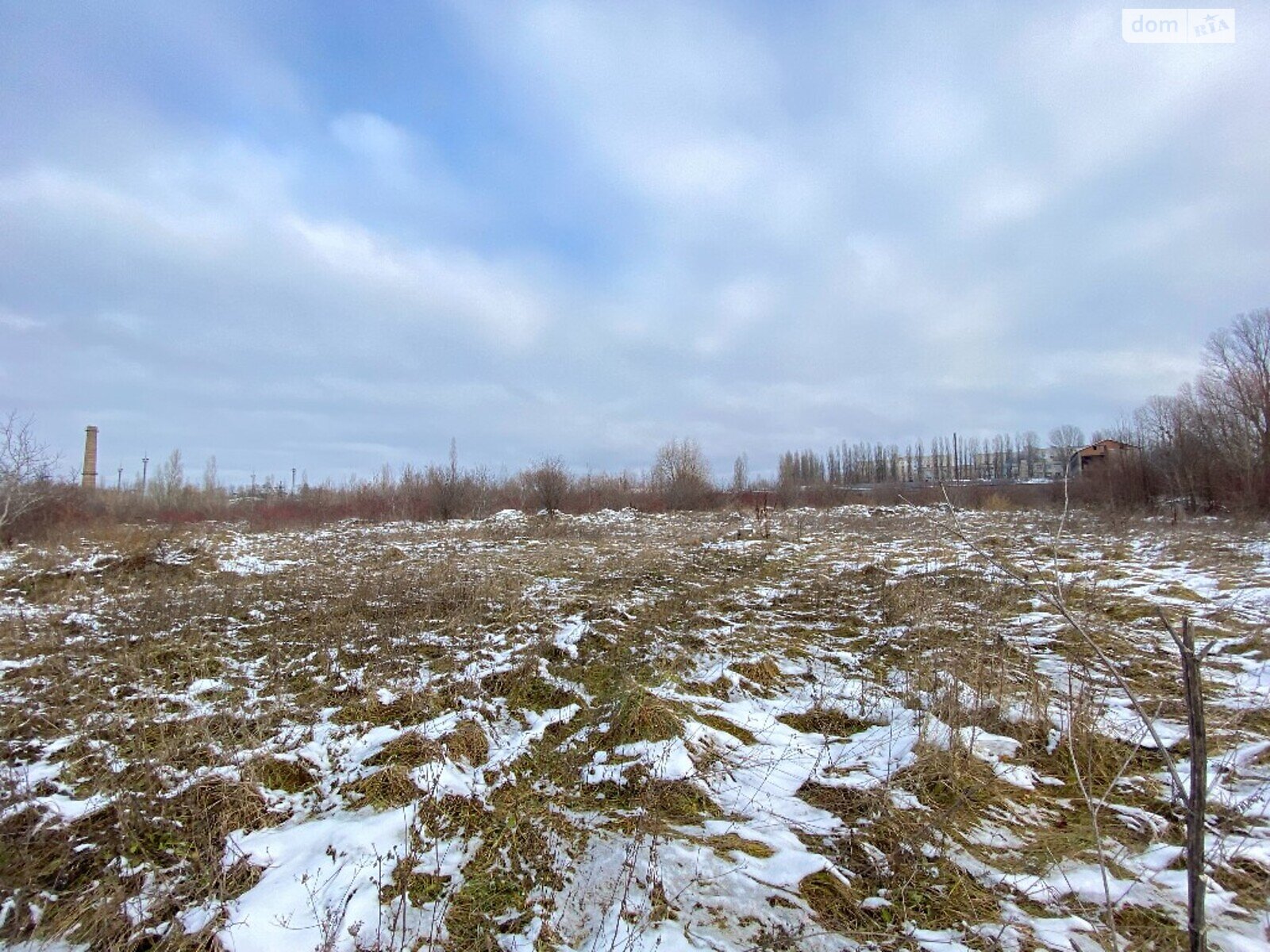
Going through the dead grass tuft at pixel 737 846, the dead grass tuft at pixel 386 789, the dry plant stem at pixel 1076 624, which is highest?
the dry plant stem at pixel 1076 624

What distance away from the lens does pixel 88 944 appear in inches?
89.0

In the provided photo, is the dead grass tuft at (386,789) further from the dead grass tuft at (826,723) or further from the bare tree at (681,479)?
the bare tree at (681,479)

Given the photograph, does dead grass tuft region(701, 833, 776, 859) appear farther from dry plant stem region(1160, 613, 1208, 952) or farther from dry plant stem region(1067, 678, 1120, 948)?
dry plant stem region(1160, 613, 1208, 952)

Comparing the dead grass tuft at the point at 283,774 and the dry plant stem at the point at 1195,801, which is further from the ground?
the dry plant stem at the point at 1195,801

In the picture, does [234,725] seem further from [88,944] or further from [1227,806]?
[1227,806]

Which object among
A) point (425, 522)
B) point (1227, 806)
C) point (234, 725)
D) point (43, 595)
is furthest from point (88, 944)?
point (425, 522)

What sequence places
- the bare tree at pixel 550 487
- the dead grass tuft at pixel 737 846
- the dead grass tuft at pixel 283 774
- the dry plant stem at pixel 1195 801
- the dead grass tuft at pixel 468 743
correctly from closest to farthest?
the dry plant stem at pixel 1195 801 → the dead grass tuft at pixel 737 846 → the dead grass tuft at pixel 283 774 → the dead grass tuft at pixel 468 743 → the bare tree at pixel 550 487

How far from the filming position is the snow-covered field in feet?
8.01

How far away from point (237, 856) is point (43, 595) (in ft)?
31.0

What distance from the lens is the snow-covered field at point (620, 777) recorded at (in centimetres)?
244

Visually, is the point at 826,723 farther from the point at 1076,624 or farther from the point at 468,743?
the point at 1076,624

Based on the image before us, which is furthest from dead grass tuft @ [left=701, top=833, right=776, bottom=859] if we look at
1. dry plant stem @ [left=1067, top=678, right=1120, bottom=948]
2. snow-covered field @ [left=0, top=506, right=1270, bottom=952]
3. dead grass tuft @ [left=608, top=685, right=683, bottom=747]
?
dry plant stem @ [left=1067, top=678, right=1120, bottom=948]

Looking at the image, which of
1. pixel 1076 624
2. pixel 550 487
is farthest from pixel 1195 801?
pixel 550 487

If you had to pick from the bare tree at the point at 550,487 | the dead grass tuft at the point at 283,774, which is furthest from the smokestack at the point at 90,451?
the dead grass tuft at the point at 283,774
